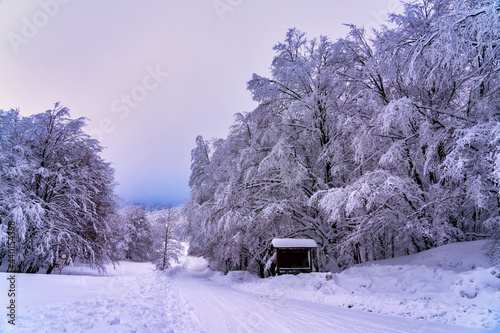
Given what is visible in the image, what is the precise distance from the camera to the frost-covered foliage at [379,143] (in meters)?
6.70

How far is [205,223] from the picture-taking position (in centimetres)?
1539

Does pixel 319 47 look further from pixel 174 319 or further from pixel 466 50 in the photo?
pixel 174 319

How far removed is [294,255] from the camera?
1256 cm

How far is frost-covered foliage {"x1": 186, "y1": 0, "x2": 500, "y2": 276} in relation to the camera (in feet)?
22.0

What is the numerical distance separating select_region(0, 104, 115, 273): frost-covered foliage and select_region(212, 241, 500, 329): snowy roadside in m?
13.8

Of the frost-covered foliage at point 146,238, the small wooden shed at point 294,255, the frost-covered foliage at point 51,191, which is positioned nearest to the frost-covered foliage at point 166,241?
the frost-covered foliage at point 146,238

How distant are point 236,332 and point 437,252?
276 inches

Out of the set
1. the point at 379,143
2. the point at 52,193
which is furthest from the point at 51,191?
the point at 379,143

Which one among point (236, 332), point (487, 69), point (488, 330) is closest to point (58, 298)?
point (236, 332)

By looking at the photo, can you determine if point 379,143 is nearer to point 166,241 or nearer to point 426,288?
point 426,288

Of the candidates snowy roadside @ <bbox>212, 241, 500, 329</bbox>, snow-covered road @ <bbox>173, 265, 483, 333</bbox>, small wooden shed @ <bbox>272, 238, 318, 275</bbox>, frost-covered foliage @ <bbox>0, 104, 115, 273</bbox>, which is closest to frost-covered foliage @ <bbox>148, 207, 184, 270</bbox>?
frost-covered foliage @ <bbox>0, 104, 115, 273</bbox>

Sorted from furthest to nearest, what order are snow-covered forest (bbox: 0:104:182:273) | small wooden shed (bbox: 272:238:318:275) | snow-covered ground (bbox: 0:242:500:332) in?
1. snow-covered forest (bbox: 0:104:182:273)
2. small wooden shed (bbox: 272:238:318:275)
3. snow-covered ground (bbox: 0:242:500:332)

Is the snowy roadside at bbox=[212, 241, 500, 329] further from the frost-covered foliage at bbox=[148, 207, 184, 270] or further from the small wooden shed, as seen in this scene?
the frost-covered foliage at bbox=[148, 207, 184, 270]

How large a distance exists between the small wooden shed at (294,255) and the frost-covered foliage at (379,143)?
104 centimetres
